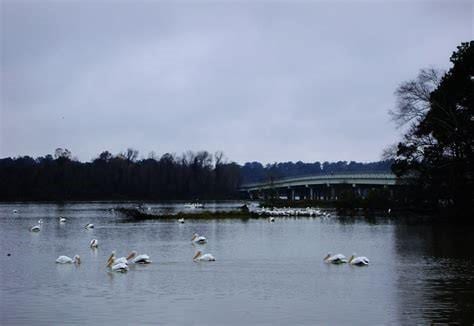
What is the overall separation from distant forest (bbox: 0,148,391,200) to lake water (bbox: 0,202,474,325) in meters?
99.8

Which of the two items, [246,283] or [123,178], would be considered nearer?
[246,283]

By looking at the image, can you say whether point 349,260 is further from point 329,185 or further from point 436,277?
point 329,185

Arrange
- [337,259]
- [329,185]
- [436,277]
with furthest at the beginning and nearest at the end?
[329,185]
[337,259]
[436,277]

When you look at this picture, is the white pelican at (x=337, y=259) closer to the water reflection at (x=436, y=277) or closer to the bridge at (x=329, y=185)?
the water reflection at (x=436, y=277)

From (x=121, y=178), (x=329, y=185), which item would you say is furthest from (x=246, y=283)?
(x=121, y=178)

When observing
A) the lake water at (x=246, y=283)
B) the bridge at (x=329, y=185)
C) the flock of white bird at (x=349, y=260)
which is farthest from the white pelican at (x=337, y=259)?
the bridge at (x=329, y=185)

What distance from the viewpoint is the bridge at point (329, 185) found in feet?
277

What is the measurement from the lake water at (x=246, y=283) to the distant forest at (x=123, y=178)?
9976 centimetres

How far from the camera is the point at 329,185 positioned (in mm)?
109625

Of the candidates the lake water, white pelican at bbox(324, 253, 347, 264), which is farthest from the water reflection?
white pelican at bbox(324, 253, 347, 264)

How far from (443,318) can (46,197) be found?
129293 mm

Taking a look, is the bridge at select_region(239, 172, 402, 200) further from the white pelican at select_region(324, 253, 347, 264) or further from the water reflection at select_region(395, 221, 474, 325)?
the white pelican at select_region(324, 253, 347, 264)

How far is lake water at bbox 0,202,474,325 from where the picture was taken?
1605cm

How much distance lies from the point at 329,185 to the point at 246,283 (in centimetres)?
8971
